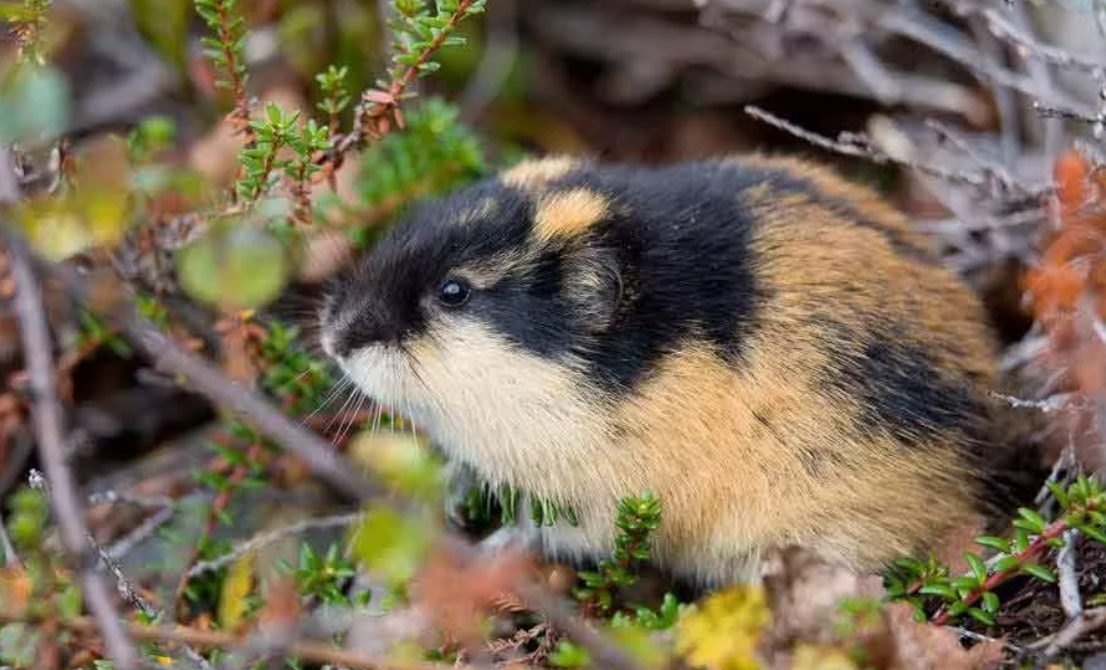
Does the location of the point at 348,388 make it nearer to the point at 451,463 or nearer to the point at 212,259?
the point at 451,463

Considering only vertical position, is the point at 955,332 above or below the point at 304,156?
below

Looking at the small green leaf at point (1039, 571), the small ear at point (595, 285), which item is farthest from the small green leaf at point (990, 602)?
the small ear at point (595, 285)

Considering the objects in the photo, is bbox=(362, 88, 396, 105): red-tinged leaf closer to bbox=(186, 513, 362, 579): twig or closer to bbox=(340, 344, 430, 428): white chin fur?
bbox=(340, 344, 430, 428): white chin fur

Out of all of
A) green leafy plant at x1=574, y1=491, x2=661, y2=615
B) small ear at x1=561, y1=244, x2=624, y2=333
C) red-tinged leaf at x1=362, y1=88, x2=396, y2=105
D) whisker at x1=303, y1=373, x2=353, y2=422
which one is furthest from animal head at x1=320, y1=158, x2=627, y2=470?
red-tinged leaf at x1=362, y1=88, x2=396, y2=105

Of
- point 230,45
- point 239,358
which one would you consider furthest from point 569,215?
point 239,358

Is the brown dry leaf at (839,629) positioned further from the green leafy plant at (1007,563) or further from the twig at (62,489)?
the twig at (62,489)

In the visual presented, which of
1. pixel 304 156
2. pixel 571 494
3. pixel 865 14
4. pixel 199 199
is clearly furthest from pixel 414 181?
pixel 865 14
